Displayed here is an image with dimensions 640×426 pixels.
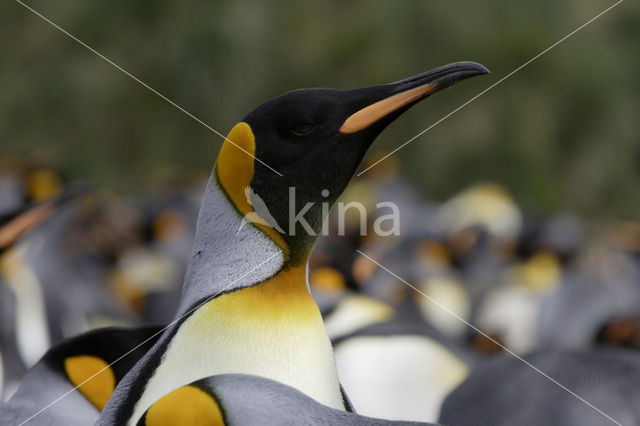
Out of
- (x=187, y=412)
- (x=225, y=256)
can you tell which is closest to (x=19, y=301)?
(x=225, y=256)

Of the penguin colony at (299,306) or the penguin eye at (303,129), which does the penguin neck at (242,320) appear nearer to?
the penguin colony at (299,306)

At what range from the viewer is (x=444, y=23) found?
27.2 feet

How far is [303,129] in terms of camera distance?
4.30 ft

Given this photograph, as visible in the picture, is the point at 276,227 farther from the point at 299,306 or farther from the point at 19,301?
the point at 19,301

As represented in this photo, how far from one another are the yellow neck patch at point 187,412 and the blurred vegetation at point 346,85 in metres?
7.18

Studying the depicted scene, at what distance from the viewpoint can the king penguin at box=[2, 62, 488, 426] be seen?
1.24 meters

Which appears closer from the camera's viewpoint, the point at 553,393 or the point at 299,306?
the point at 299,306

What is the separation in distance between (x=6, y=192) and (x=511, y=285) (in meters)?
3.32

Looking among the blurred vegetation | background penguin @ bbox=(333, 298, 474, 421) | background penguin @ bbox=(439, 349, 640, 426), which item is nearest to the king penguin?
background penguin @ bbox=(439, 349, 640, 426)

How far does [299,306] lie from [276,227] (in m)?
0.14

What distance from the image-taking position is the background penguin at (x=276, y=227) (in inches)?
48.7

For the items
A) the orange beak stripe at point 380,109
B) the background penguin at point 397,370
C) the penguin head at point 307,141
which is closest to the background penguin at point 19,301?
the background penguin at point 397,370

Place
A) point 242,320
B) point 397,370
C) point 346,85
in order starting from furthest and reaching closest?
point 346,85
point 397,370
point 242,320

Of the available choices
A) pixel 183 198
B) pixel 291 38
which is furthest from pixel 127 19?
pixel 183 198
